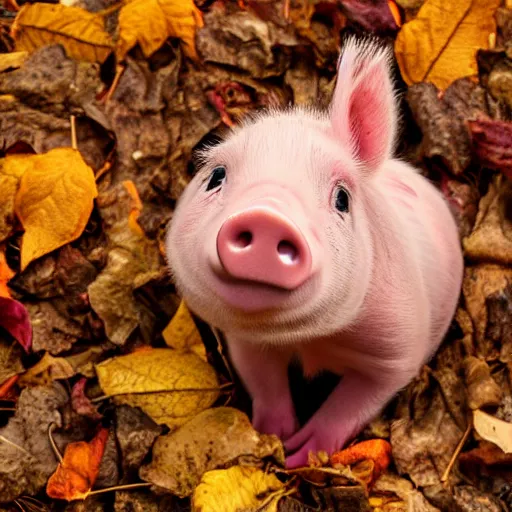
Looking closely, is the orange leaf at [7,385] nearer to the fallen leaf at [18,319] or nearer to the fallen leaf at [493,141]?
the fallen leaf at [18,319]

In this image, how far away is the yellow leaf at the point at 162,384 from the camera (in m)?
1.98

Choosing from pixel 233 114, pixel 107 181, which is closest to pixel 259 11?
pixel 233 114

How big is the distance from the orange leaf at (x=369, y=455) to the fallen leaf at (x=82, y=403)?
25.0 inches

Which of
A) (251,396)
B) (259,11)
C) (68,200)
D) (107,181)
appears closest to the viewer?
(251,396)

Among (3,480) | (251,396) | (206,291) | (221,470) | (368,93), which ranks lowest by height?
(3,480)

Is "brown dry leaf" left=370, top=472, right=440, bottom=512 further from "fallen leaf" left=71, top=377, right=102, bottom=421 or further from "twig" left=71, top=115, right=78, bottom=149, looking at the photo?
"twig" left=71, top=115, right=78, bottom=149

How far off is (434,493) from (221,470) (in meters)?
0.52

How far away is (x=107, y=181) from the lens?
2.43 metres

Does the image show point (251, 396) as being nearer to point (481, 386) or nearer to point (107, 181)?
point (481, 386)

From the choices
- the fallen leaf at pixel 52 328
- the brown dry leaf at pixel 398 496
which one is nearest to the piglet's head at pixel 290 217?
the brown dry leaf at pixel 398 496

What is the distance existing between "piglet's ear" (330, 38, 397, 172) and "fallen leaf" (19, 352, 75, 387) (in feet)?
3.30

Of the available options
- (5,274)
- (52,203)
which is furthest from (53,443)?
(52,203)

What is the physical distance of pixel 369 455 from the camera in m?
1.86

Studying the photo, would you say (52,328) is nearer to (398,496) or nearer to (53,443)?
(53,443)
